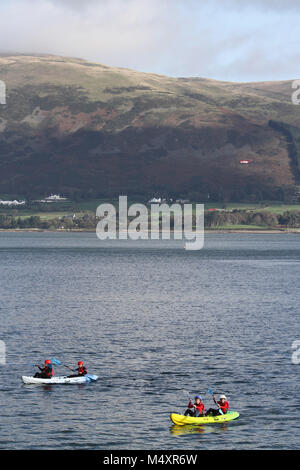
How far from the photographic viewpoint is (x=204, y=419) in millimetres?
54094

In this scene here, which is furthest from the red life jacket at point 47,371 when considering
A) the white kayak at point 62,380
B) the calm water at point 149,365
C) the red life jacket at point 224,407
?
the red life jacket at point 224,407

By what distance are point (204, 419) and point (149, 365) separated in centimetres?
1838

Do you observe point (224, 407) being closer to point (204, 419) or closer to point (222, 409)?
point (222, 409)

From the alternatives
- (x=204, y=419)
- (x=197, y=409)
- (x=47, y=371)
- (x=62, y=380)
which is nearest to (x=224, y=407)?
(x=204, y=419)

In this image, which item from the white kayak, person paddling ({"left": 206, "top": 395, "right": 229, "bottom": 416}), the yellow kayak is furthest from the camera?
the white kayak

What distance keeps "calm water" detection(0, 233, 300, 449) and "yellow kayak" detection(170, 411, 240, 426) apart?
0.54 m

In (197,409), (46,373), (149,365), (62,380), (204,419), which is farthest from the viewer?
(149,365)

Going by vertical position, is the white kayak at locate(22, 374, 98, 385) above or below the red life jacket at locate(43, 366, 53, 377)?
below

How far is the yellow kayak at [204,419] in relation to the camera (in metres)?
52.8

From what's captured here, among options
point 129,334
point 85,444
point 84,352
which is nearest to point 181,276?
point 129,334

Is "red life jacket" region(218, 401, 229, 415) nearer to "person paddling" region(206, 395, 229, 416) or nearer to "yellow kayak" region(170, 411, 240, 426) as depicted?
"person paddling" region(206, 395, 229, 416)

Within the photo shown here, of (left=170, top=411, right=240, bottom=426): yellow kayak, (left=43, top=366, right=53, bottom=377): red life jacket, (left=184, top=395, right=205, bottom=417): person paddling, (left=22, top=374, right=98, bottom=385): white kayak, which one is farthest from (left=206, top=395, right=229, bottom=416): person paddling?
(left=43, top=366, right=53, bottom=377): red life jacket

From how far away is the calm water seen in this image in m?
51.5

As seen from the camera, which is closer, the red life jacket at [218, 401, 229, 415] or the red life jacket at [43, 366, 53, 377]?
the red life jacket at [218, 401, 229, 415]
